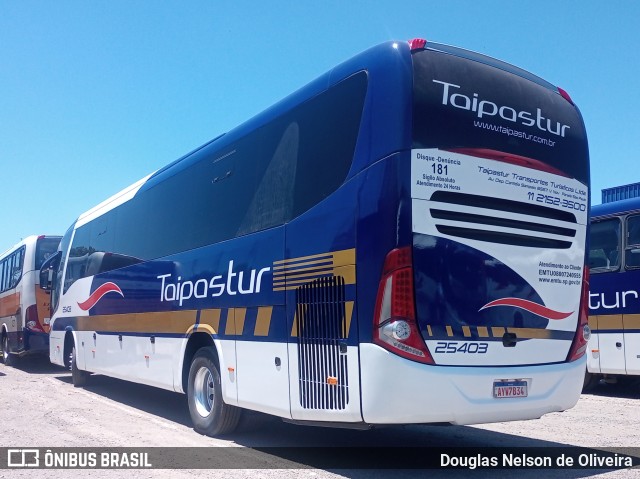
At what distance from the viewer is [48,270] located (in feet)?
55.6

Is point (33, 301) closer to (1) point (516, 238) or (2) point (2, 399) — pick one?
(2) point (2, 399)

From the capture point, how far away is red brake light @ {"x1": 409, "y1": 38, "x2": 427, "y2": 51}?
5828 millimetres

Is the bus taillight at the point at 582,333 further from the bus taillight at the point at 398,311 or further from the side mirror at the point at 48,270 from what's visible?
the side mirror at the point at 48,270

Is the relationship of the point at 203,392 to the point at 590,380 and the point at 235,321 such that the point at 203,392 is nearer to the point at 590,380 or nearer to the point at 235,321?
the point at 235,321

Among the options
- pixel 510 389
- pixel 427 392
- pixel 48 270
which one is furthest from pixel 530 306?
pixel 48 270

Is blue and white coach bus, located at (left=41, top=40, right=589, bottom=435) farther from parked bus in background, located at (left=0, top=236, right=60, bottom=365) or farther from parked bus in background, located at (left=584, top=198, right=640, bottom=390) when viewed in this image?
parked bus in background, located at (left=0, top=236, right=60, bottom=365)

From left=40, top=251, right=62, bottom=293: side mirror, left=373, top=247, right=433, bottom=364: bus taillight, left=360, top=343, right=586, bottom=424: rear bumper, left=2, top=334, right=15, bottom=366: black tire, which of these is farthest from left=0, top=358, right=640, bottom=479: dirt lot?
left=2, top=334, right=15, bottom=366: black tire

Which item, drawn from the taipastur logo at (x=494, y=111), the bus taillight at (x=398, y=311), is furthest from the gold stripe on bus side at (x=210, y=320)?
the taipastur logo at (x=494, y=111)

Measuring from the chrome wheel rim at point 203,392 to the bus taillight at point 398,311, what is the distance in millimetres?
3678

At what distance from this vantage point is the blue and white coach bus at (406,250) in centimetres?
540

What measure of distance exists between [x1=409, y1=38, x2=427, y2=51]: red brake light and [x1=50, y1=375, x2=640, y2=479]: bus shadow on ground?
399cm

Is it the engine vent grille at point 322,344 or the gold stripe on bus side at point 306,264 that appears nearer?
the engine vent grille at point 322,344

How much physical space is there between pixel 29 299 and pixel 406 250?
15285mm

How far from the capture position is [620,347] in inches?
452
